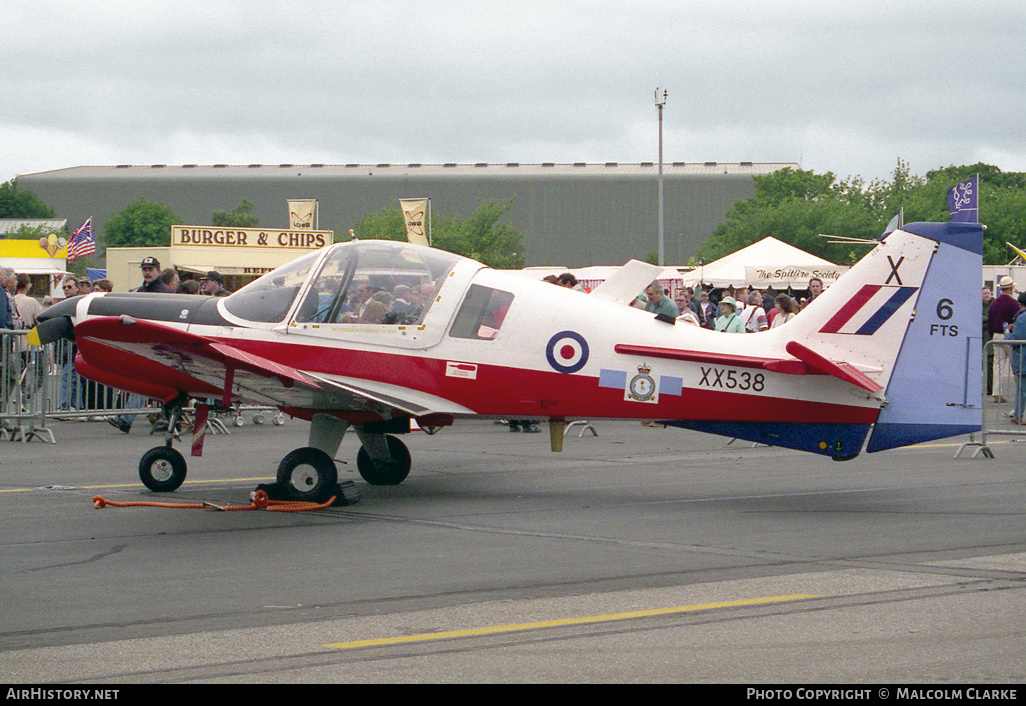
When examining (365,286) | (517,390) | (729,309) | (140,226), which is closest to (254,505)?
(365,286)

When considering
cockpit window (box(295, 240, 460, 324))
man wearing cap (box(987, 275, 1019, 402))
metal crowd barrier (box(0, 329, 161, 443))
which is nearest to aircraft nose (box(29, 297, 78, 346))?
cockpit window (box(295, 240, 460, 324))

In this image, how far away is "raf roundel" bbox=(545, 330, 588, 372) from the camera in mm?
9938

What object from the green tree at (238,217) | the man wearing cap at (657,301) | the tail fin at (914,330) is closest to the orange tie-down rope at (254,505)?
the tail fin at (914,330)

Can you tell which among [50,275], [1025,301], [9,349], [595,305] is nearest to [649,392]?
[595,305]

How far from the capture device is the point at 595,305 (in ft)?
33.3

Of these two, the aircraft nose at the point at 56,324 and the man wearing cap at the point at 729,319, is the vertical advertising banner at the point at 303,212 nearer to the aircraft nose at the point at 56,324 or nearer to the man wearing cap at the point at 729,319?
the man wearing cap at the point at 729,319

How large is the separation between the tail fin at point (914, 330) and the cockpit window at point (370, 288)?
3.31 meters

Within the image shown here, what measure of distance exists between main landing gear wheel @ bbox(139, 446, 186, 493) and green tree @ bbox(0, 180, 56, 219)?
12050 cm

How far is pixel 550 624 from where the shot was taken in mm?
5746

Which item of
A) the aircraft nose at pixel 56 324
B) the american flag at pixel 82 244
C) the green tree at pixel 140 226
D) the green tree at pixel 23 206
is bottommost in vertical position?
the aircraft nose at pixel 56 324

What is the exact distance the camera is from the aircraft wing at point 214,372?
8.54 metres

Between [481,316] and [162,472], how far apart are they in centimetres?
328
